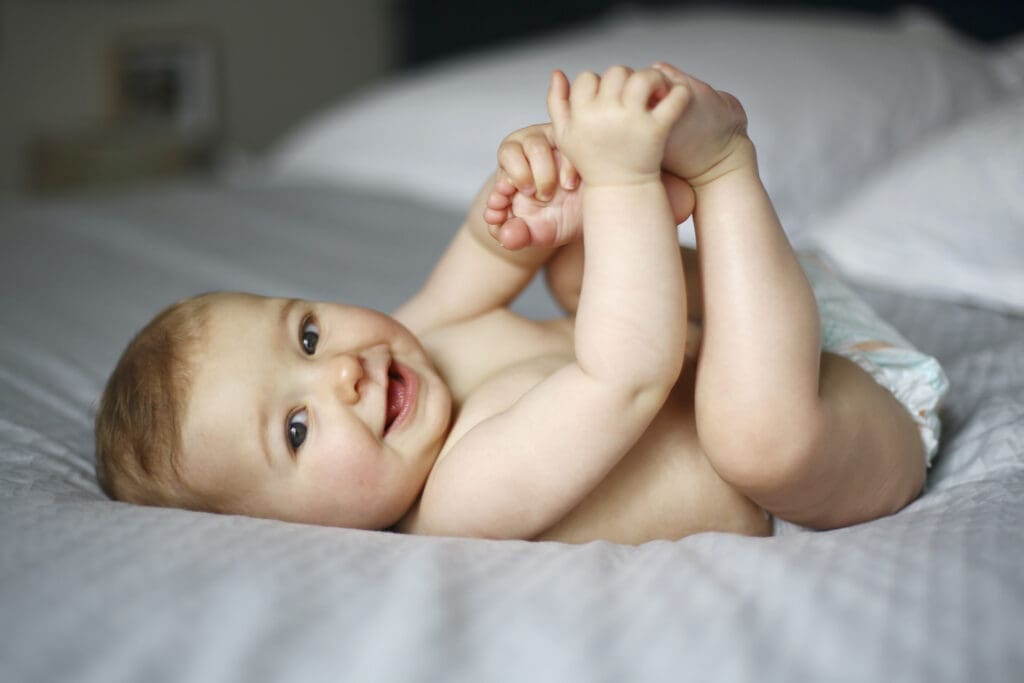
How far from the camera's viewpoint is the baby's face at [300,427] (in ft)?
2.58

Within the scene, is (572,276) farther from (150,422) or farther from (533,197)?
(150,422)

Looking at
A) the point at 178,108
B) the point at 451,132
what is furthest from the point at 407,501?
the point at 178,108

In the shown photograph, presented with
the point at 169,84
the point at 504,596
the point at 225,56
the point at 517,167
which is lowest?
the point at 169,84

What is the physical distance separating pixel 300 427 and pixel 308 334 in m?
0.10

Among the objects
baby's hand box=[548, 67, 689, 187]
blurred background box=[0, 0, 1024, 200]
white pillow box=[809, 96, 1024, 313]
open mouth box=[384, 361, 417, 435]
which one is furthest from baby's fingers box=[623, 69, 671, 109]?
blurred background box=[0, 0, 1024, 200]

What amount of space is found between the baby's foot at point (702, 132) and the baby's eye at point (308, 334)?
15.2 inches

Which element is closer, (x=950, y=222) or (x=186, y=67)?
(x=950, y=222)

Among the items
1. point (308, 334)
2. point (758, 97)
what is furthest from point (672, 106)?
point (758, 97)

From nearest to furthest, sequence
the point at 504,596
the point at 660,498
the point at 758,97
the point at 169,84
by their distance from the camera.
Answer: the point at 504,596
the point at 660,498
the point at 758,97
the point at 169,84

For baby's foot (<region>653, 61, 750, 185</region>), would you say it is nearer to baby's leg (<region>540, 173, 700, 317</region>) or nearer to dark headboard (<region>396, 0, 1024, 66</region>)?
baby's leg (<region>540, 173, 700, 317</region>)

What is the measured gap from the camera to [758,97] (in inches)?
68.8

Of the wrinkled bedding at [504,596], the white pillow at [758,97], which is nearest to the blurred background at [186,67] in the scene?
the white pillow at [758,97]

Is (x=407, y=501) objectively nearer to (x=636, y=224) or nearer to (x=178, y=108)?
(x=636, y=224)

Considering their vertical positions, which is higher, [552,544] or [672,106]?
[672,106]
